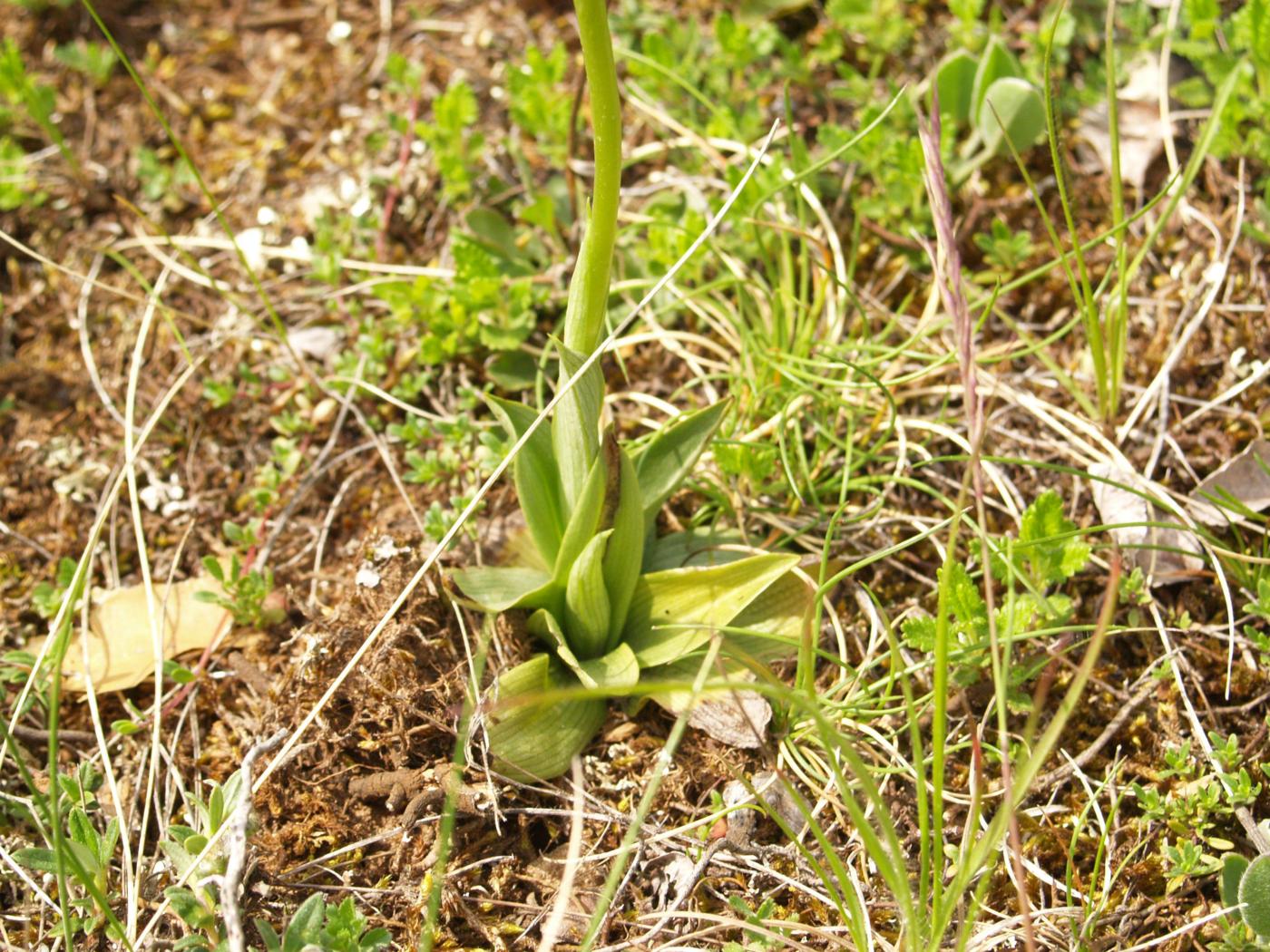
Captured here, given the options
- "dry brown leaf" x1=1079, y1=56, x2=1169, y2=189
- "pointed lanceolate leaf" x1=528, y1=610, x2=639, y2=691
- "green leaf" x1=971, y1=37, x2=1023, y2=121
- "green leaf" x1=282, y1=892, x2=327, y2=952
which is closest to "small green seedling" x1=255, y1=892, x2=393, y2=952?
"green leaf" x1=282, y1=892, x2=327, y2=952

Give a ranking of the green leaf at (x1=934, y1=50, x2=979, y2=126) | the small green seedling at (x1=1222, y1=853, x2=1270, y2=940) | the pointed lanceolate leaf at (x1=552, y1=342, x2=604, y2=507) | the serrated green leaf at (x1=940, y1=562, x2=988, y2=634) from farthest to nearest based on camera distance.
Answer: the green leaf at (x1=934, y1=50, x2=979, y2=126) < the serrated green leaf at (x1=940, y1=562, x2=988, y2=634) < the pointed lanceolate leaf at (x1=552, y1=342, x2=604, y2=507) < the small green seedling at (x1=1222, y1=853, x2=1270, y2=940)

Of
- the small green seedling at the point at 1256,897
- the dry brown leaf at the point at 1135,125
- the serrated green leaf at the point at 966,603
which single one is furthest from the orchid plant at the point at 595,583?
the dry brown leaf at the point at 1135,125

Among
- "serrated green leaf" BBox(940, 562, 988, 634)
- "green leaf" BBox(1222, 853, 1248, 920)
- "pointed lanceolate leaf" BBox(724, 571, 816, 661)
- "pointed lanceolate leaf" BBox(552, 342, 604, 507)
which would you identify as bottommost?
"green leaf" BBox(1222, 853, 1248, 920)

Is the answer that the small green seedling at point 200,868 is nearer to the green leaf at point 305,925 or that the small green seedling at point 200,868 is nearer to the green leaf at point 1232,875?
the green leaf at point 305,925

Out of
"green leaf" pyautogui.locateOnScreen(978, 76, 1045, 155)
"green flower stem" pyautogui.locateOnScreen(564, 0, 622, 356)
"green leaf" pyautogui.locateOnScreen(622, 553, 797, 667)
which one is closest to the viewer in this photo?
"green flower stem" pyautogui.locateOnScreen(564, 0, 622, 356)

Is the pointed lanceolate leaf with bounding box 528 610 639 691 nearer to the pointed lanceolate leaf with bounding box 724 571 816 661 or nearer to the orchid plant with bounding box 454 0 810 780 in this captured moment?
the orchid plant with bounding box 454 0 810 780

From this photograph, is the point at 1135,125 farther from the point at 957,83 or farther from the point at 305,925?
the point at 305,925
